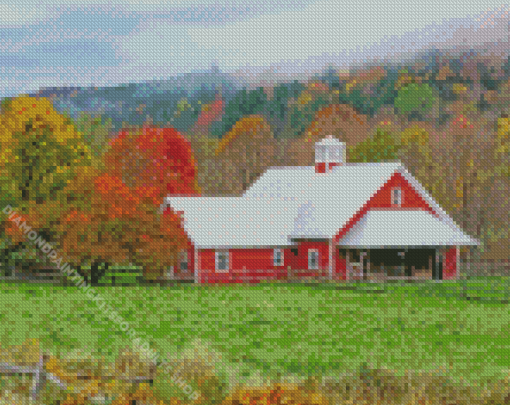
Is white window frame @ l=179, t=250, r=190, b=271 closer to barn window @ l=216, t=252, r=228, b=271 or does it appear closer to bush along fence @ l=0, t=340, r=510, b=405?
barn window @ l=216, t=252, r=228, b=271

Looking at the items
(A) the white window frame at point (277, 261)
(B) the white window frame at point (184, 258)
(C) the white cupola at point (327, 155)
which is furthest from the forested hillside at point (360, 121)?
(A) the white window frame at point (277, 261)

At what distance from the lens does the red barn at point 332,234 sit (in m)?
49.4

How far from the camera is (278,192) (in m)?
55.5

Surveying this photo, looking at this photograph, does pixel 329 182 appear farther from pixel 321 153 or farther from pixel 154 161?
pixel 154 161

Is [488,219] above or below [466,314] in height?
above

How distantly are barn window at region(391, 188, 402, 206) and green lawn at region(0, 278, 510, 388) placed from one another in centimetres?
920

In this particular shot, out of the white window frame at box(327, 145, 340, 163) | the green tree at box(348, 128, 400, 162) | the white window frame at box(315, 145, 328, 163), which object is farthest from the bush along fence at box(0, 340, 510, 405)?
the green tree at box(348, 128, 400, 162)

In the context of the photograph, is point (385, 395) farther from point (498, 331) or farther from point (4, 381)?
point (498, 331)

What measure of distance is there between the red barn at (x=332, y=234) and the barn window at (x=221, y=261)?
0.05 meters

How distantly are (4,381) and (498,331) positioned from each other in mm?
16627

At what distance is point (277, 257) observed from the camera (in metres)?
50.5

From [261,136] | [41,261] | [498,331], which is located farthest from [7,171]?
[261,136]

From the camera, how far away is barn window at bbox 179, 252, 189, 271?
49.7 metres

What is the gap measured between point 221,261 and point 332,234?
5672 millimetres
